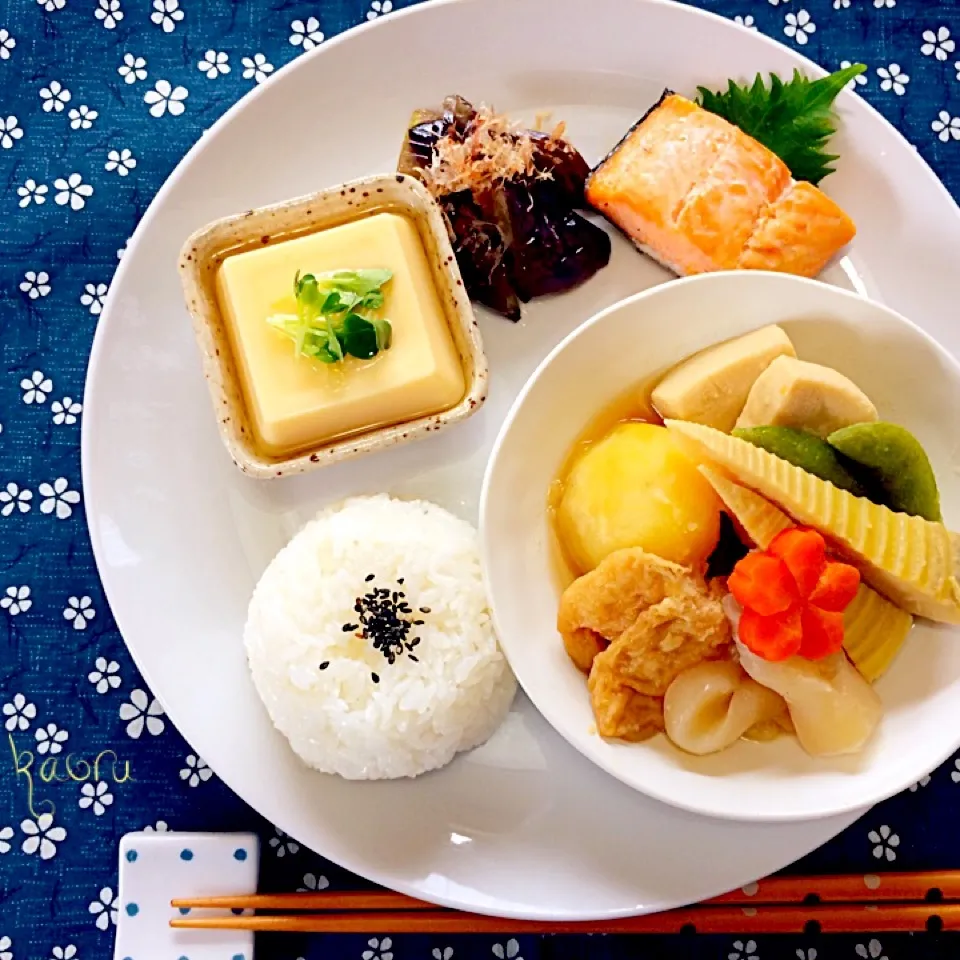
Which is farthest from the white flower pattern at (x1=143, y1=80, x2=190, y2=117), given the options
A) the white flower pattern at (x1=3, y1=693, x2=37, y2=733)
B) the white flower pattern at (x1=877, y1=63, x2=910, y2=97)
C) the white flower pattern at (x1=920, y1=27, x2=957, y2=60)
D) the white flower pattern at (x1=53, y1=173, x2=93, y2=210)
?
the white flower pattern at (x1=920, y1=27, x2=957, y2=60)

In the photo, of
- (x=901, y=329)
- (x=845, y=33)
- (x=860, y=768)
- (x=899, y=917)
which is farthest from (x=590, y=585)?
(x=845, y=33)

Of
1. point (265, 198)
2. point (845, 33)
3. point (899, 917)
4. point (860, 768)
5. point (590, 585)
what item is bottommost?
point (899, 917)

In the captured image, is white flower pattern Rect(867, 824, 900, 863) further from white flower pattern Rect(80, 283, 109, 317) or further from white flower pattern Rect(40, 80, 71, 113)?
white flower pattern Rect(40, 80, 71, 113)

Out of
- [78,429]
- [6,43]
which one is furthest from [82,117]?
[78,429]

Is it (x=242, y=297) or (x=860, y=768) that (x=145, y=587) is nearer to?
(x=242, y=297)

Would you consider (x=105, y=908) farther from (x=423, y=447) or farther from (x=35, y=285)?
(x=35, y=285)

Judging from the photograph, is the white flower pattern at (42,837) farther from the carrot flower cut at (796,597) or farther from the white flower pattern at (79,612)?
the carrot flower cut at (796,597)
